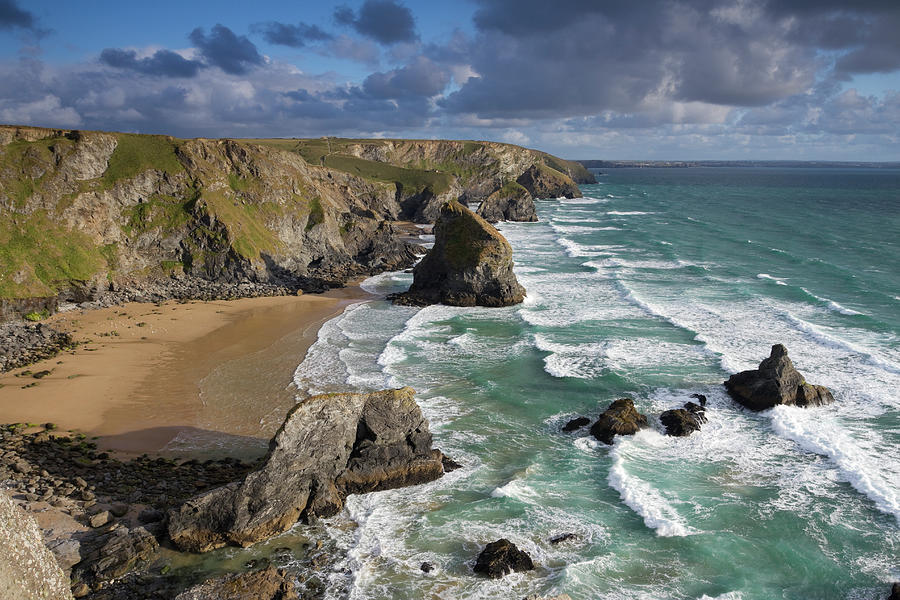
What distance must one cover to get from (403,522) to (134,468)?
465 inches

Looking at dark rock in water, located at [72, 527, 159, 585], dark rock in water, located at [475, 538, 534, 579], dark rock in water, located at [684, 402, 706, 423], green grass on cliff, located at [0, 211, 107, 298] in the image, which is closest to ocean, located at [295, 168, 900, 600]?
dark rock in water, located at [475, 538, 534, 579]

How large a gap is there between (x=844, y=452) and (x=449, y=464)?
1738 cm

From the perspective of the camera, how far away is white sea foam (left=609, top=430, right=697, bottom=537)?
70.6ft

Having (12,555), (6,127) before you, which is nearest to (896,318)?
Result: (12,555)

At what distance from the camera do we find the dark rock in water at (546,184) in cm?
17500

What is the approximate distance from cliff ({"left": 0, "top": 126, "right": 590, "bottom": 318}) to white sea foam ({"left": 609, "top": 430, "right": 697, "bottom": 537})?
137ft

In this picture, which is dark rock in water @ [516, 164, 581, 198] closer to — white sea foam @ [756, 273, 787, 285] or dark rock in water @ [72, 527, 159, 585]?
→ white sea foam @ [756, 273, 787, 285]

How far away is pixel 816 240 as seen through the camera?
83.8 metres

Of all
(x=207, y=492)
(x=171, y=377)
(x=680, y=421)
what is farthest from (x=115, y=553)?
(x=680, y=421)

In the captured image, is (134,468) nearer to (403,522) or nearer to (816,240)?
(403,522)

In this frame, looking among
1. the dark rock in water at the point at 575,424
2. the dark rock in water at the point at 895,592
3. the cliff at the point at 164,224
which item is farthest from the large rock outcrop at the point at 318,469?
the cliff at the point at 164,224

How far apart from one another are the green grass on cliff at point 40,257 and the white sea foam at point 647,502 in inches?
1752

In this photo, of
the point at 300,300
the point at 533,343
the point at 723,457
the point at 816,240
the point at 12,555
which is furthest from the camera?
the point at 816,240

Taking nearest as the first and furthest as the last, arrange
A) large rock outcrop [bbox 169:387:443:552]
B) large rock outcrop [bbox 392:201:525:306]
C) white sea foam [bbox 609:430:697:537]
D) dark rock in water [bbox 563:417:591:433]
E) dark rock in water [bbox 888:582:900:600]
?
dark rock in water [bbox 888:582:900:600] < large rock outcrop [bbox 169:387:443:552] < white sea foam [bbox 609:430:697:537] < dark rock in water [bbox 563:417:591:433] < large rock outcrop [bbox 392:201:525:306]
